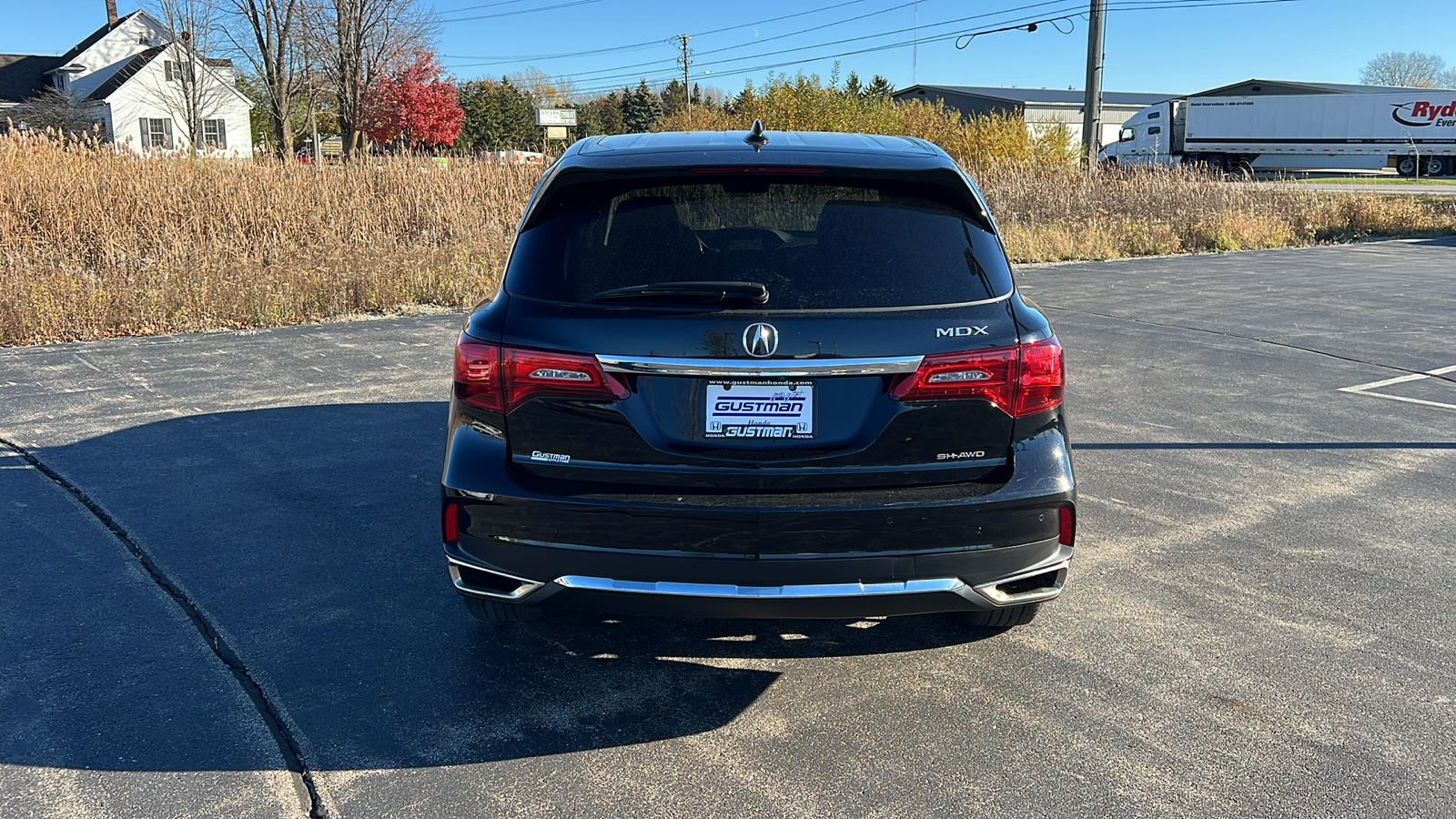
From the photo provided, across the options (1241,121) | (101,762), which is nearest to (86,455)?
(101,762)

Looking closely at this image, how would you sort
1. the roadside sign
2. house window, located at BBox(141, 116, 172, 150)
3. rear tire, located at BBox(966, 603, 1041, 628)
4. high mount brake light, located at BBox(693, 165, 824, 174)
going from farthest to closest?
the roadside sign, house window, located at BBox(141, 116, 172, 150), rear tire, located at BBox(966, 603, 1041, 628), high mount brake light, located at BBox(693, 165, 824, 174)

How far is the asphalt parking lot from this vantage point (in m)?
2.85

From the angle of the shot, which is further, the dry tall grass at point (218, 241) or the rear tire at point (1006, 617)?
the dry tall grass at point (218, 241)

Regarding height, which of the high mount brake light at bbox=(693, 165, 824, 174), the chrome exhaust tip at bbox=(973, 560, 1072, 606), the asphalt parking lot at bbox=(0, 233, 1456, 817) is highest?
the high mount brake light at bbox=(693, 165, 824, 174)

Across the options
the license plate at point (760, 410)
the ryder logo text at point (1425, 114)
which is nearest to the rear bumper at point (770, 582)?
the license plate at point (760, 410)

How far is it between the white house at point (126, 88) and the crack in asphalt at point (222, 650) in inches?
1541

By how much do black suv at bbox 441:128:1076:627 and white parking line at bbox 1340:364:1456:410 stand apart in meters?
5.92

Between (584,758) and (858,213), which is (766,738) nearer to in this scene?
(584,758)

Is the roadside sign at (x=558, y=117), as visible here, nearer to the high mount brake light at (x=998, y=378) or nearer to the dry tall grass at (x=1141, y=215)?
the dry tall grass at (x=1141, y=215)

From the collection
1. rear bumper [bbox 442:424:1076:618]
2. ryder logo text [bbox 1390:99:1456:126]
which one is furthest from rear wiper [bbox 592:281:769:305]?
ryder logo text [bbox 1390:99:1456:126]

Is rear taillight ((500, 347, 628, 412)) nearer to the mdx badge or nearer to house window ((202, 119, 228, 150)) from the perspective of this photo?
the mdx badge

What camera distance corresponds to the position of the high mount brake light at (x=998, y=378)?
2945 millimetres

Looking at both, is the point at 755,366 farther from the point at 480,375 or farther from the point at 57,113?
the point at 57,113

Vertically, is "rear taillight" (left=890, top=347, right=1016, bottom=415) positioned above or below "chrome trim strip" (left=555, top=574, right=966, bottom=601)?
above
